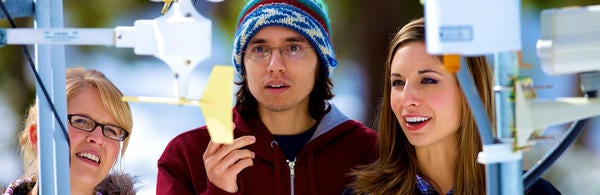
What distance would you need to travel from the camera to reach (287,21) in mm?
2576

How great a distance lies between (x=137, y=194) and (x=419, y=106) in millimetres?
1046

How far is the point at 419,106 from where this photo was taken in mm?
2369

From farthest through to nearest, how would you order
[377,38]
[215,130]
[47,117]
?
[377,38]
[47,117]
[215,130]

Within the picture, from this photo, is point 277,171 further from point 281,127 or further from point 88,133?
point 88,133

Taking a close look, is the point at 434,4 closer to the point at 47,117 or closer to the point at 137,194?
the point at 47,117

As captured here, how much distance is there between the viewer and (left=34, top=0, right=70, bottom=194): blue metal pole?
1938 millimetres

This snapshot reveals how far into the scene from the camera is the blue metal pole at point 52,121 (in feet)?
6.36

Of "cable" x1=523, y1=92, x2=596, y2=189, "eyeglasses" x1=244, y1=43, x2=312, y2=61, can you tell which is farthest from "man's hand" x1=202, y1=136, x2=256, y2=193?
"cable" x1=523, y1=92, x2=596, y2=189

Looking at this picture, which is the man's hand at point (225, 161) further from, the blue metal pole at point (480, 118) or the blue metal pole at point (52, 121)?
the blue metal pole at point (480, 118)

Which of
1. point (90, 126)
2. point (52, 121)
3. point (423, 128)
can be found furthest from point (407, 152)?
point (52, 121)

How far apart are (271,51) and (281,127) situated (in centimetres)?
26

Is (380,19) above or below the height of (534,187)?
above

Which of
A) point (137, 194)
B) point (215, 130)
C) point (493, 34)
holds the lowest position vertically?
point (137, 194)

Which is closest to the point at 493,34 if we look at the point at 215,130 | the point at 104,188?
the point at 215,130
